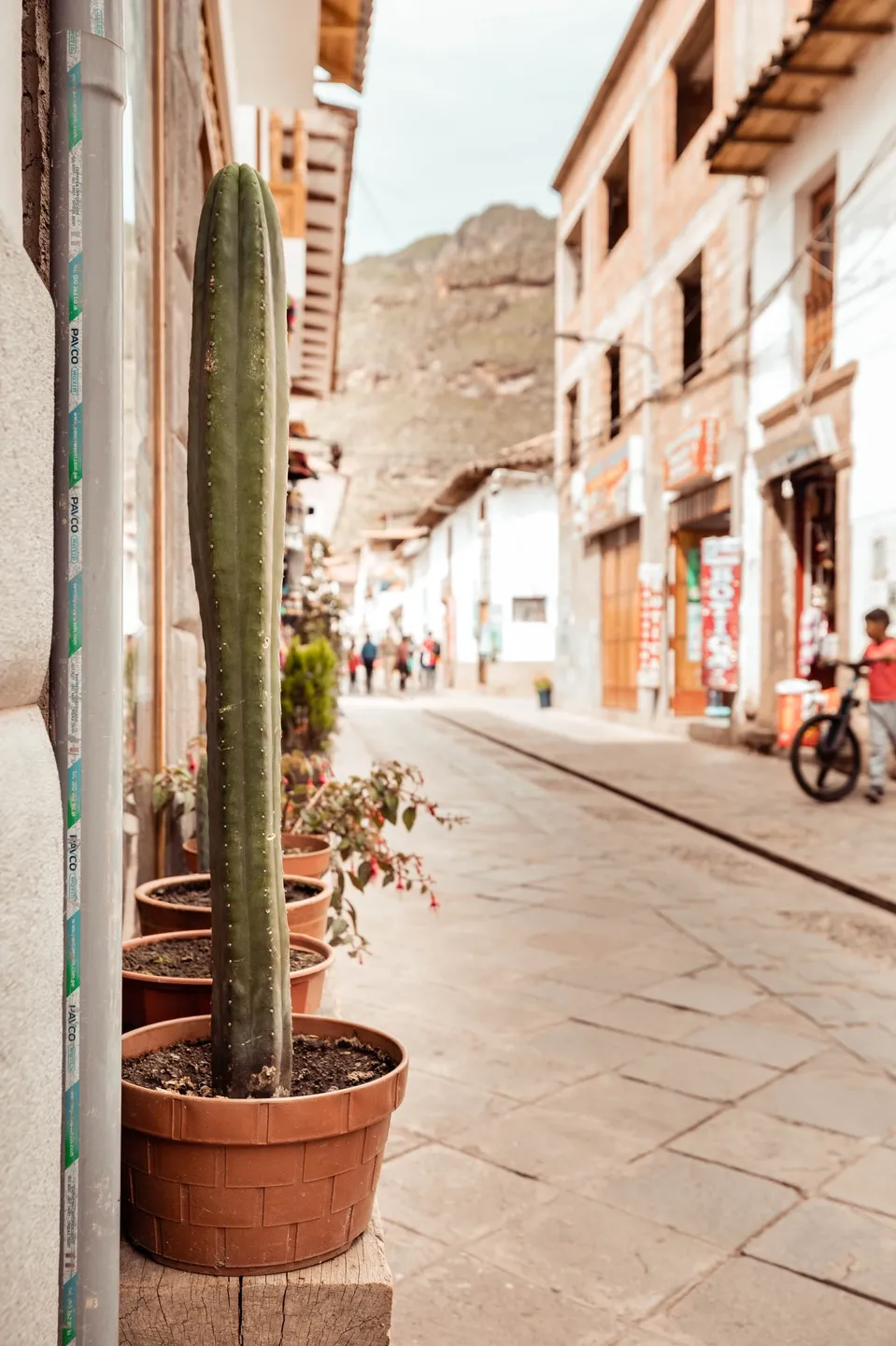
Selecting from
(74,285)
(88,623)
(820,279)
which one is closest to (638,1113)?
(88,623)

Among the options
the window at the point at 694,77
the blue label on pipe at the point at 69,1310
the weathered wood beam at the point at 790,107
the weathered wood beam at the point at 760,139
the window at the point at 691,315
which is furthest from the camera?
the window at the point at 691,315

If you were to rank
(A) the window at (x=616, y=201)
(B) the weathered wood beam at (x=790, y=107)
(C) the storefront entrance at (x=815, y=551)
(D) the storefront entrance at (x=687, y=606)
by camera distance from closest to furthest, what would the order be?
(B) the weathered wood beam at (x=790, y=107)
(C) the storefront entrance at (x=815, y=551)
(D) the storefront entrance at (x=687, y=606)
(A) the window at (x=616, y=201)

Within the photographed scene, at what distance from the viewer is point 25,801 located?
117cm

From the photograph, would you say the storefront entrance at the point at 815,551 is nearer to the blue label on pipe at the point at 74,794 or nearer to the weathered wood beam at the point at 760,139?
the weathered wood beam at the point at 760,139

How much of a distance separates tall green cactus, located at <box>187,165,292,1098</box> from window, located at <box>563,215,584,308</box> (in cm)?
2084

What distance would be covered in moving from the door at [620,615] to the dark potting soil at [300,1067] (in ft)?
51.5

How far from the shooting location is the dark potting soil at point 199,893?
2920 millimetres

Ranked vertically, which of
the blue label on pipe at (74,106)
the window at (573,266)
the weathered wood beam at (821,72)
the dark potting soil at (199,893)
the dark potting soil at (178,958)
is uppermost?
the window at (573,266)

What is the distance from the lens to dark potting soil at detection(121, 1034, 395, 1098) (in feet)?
5.87

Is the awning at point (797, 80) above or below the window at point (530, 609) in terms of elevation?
above

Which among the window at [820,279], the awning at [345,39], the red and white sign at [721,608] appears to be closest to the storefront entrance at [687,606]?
the red and white sign at [721,608]

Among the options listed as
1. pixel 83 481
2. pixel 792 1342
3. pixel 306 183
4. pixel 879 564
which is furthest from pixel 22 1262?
pixel 306 183

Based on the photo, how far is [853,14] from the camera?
385 inches

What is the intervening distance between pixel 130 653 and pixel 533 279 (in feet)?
292
